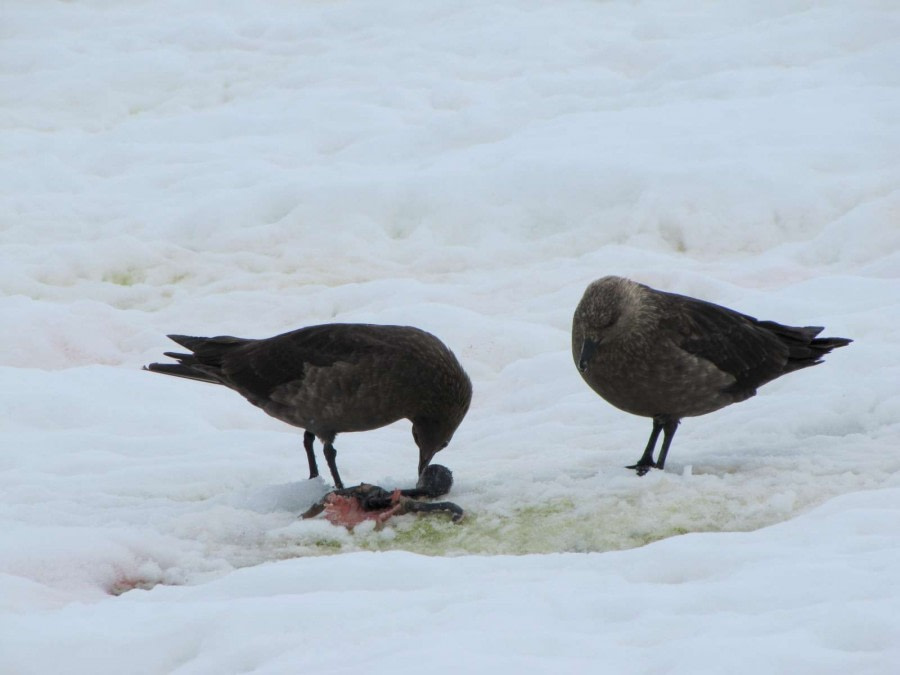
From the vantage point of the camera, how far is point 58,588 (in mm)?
5031

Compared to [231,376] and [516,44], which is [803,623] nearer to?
[231,376]

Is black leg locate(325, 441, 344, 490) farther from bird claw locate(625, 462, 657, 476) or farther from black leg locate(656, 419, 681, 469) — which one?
black leg locate(656, 419, 681, 469)

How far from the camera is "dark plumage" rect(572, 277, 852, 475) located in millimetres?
6414

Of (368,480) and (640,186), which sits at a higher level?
(640,186)

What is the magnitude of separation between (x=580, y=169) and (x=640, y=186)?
0.73 metres

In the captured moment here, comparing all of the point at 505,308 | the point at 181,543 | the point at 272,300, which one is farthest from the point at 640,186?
the point at 181,543

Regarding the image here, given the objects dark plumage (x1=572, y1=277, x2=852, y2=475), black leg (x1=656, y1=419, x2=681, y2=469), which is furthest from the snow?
dark plumage (x1=572, y1=277, x2=852, y2=475)

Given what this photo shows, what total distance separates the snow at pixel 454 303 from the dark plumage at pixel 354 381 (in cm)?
37

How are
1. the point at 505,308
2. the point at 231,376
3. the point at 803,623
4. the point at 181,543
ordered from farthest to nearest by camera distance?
the point at 505,308, the point at 231,376, the point at 181,543, the point at 803,623

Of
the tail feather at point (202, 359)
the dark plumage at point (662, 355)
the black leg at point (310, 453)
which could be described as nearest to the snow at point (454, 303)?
the black leg at point (310, 453)

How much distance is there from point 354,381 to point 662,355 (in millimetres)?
1713

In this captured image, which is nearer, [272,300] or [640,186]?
[272,300]

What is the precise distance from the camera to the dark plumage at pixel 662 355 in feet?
21.0

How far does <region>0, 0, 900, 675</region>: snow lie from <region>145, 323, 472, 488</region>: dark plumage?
0.37 metres
